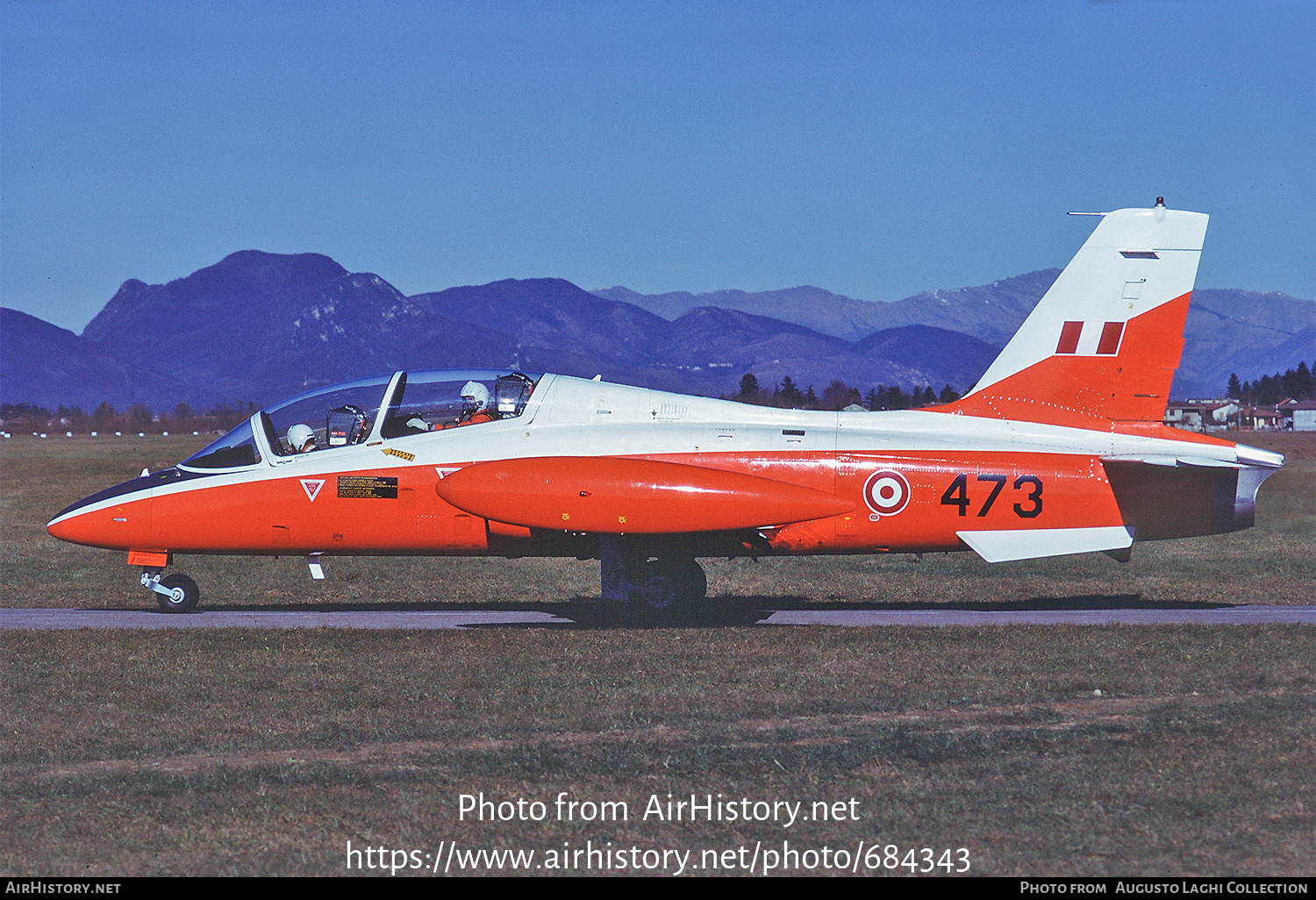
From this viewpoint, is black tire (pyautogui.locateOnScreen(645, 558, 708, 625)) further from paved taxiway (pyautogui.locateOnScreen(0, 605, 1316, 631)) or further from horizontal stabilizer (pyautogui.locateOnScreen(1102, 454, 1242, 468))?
horizontal stabilizer (pyautogui.locateOnScreen(1102, 454, 1242, 468))

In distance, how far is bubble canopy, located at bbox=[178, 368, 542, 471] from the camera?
1541cm

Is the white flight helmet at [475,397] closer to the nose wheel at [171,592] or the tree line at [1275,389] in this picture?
the nose wheel at [171,592]

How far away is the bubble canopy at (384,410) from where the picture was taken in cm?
1541

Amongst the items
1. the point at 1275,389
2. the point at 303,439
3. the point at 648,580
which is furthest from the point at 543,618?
the point at 1275,389

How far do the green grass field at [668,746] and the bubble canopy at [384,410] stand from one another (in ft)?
8.75

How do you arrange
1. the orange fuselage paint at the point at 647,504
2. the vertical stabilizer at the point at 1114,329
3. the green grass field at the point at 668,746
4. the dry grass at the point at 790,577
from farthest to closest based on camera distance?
the dry grass at the point at 790,577 → the vertical stabilizer at the point at 1114,329 → the orange fuselage paint at the point at 647,504 → the green grass field at the point at 668,746

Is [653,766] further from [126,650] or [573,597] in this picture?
[573,597]

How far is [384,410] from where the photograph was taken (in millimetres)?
15422

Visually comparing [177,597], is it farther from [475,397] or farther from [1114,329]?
[1114,329]

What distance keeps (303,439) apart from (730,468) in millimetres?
5626

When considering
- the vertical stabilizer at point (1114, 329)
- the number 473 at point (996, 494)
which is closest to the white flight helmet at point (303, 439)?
the number 473 at point (996, 494)

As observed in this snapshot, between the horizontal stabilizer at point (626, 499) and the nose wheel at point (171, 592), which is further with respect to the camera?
the nose wheel at point (171, 592)

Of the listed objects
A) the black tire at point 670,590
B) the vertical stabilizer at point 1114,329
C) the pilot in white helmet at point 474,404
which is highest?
the vertical stabilizer at point 1114,329

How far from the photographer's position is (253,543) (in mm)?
15539
